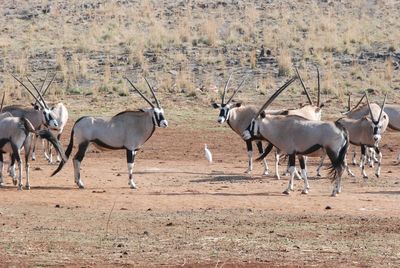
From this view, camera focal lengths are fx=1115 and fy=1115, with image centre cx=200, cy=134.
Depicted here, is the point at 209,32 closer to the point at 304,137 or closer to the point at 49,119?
the point at 49,119

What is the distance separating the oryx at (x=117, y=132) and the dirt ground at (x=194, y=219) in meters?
0.56

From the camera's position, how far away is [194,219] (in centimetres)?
1516

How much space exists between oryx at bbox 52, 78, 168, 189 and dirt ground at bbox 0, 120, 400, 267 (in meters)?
0.56

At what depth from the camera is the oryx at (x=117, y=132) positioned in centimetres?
1930

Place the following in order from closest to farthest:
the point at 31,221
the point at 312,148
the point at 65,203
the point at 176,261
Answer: the point at 176,261 → the point at 31,221 → the point at 65,203 → the point at 312,148

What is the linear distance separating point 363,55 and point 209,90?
652 centimetres

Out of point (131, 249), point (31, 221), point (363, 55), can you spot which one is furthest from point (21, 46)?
point (131, 249)

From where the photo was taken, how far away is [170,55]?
1417 inches

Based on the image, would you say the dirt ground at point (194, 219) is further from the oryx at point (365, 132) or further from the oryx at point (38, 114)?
the oryx at point (38, 114)

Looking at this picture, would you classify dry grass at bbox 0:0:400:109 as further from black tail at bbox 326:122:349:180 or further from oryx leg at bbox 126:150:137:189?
black tail at bbox 326:122:349:180

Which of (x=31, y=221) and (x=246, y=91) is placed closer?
(x=31, y=221)

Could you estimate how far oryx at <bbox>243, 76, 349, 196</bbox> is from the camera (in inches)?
716

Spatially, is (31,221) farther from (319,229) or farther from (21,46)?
(21,46)

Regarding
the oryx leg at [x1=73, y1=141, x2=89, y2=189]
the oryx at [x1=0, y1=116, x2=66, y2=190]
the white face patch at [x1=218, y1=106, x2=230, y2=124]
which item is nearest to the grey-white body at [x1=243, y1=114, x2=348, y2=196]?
the oryx leg at [x1=73, y1=141, x2=89, y2=189]
